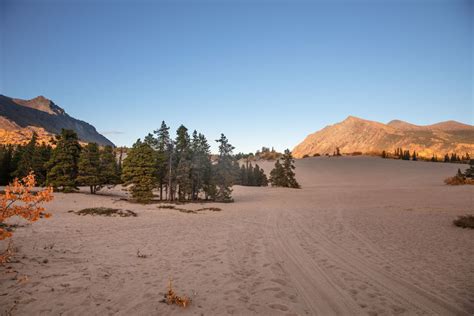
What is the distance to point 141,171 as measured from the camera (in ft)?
119

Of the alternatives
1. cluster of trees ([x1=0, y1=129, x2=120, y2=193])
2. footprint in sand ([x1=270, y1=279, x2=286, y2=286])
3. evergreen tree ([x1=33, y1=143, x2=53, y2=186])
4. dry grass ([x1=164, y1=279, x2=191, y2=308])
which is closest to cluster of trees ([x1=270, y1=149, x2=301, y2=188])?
cluster of trees ([x1=0, y1=129, x2=120, y2=193])

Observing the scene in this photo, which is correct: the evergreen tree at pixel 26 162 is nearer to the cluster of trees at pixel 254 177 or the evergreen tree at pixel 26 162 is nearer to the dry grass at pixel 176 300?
the dry grass at pixel 176 300

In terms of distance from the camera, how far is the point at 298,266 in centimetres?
992

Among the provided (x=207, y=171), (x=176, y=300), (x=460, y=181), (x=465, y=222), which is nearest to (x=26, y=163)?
(x=207, y=171)

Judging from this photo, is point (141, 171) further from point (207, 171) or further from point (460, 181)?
point (460, 181)

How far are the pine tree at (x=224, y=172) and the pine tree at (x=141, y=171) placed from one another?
1035 cm

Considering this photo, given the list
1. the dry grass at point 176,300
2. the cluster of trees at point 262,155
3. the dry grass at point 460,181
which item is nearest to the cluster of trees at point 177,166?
the dry grass at point 176,300

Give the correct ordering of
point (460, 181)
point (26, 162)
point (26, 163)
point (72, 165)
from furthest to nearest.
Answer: point (460, 181) → point (26, 162) → point (26, 163) → point (72, 165)

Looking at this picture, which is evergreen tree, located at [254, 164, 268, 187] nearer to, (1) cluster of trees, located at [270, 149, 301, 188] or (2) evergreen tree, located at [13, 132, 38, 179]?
(1) cluster of trees, located at [270, 149, 301, 188]

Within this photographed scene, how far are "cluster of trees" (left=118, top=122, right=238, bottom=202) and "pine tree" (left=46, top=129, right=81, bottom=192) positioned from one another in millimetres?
9981

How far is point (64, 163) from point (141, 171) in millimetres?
Answer: 14450

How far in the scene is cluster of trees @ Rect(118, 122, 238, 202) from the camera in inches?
1451

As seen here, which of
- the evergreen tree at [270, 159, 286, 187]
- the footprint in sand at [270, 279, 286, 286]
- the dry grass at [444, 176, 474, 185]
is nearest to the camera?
the footprint in sand at [270, 279, 286, 286]

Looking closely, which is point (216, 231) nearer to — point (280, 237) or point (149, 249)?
point (280, 237)
